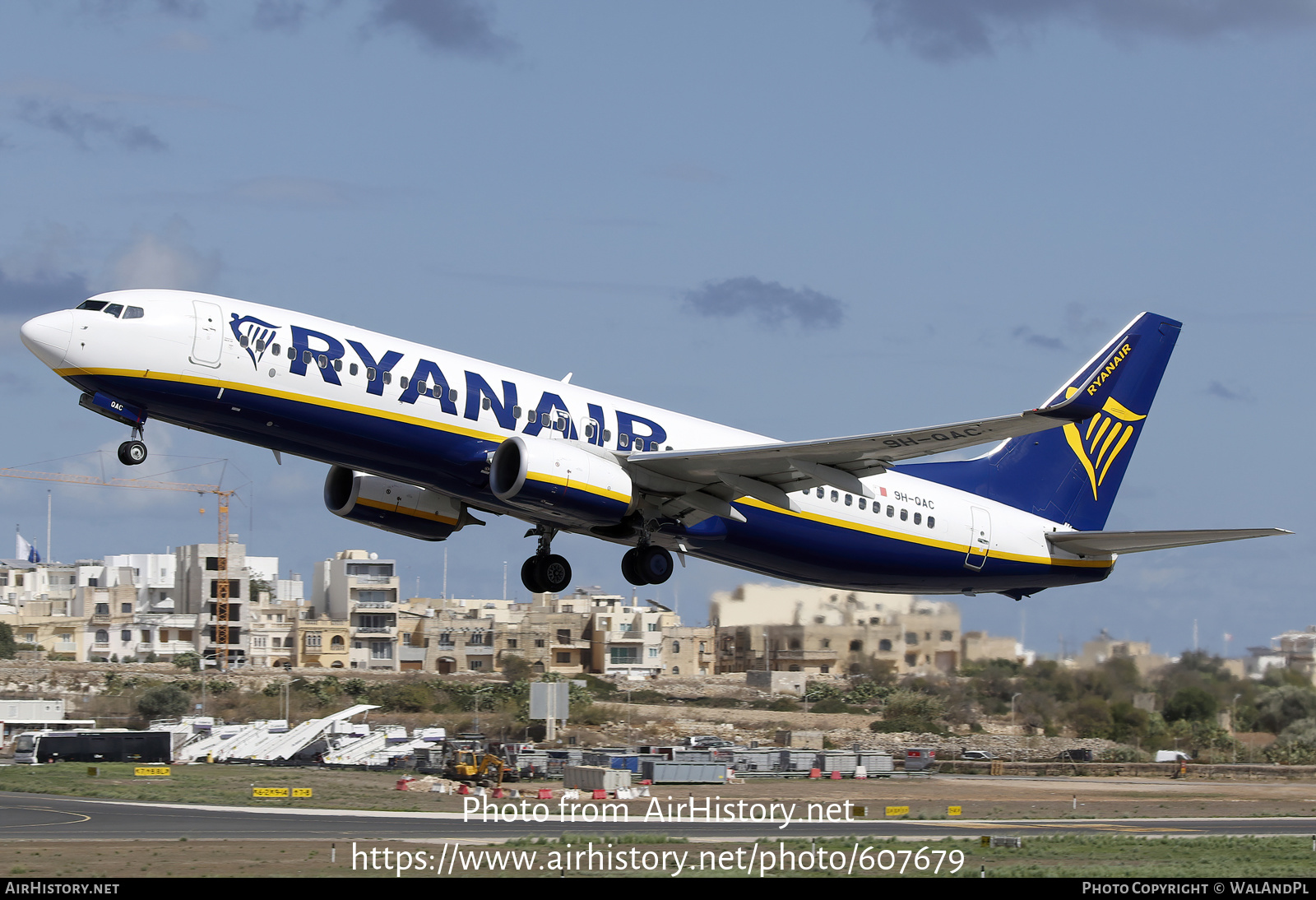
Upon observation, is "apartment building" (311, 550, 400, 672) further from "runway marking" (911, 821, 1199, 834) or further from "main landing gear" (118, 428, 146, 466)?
"main landing gear" (118, 428, 146, 466)

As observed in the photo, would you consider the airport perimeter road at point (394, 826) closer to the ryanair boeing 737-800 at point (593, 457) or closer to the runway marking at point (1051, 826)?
the runway marking at point (1051, 826)

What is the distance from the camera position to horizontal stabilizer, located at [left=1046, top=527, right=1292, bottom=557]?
120ft

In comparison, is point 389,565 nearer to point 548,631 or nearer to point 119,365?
point 548,631

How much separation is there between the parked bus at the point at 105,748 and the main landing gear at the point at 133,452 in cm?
4186

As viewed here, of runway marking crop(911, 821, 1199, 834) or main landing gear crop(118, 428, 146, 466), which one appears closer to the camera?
main landing gear crop(118, 428, 146, 466)

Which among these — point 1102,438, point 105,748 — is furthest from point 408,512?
point 105,748

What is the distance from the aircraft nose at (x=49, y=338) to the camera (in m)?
30.9

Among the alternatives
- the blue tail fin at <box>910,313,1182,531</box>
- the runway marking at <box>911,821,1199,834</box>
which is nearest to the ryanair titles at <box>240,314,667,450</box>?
the blue tail fin at <box>910,313,1182,531</box>

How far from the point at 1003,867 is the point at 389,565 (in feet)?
424

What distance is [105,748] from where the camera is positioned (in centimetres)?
7056

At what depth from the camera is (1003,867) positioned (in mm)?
36469

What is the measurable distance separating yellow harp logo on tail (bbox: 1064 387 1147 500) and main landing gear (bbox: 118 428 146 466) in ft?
85.8

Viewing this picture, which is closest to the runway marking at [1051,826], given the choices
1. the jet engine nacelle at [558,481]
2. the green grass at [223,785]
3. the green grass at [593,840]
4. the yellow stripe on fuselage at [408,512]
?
the green grass at [593,840]
